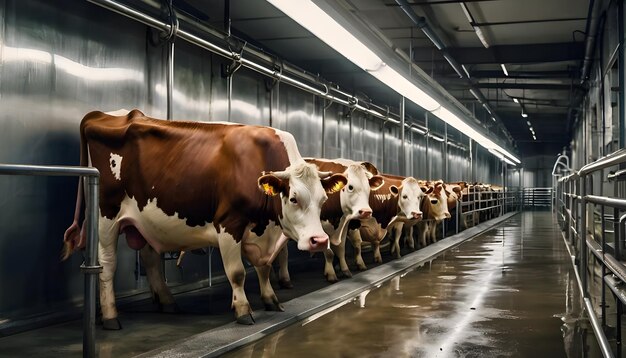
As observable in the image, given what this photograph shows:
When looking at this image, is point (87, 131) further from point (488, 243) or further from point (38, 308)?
point (488, 243)

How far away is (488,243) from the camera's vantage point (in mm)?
14672

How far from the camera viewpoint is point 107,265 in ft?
18.9

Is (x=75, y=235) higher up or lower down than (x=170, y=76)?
lower down

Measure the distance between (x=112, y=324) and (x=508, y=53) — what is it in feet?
37.4

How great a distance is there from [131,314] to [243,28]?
6226 millimetres

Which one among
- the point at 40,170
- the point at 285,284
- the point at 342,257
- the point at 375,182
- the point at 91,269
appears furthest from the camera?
the point at 375,182

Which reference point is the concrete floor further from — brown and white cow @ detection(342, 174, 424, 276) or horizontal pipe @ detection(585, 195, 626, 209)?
brown and white cow @ detection(342, 174, 424, 276)

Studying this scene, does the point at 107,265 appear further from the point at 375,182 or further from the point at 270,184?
the point at 375,182

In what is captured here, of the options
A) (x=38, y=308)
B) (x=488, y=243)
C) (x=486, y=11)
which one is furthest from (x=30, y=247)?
(x=488, y=243)

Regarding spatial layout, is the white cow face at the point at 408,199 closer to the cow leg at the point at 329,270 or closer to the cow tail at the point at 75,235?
the cow leg at the point at 329,270

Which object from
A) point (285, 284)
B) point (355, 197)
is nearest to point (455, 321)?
point (285, 284)

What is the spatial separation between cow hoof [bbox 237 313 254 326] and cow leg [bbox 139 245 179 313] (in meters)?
1.07

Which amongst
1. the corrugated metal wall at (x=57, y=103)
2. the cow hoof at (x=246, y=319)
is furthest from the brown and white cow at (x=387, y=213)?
the cow hoof at (x=246, y=319)

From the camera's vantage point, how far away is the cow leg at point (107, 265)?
5543mm
